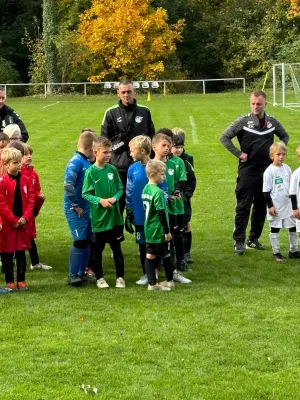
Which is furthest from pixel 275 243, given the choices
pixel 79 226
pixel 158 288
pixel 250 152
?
pixel 79 226

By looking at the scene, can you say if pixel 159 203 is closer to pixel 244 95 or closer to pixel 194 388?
pixel 194 388

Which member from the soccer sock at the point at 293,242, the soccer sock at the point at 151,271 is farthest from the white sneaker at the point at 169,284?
the soccer sock at the point at 293,242

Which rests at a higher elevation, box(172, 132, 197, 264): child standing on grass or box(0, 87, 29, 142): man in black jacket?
box(0, 87, 29, 142): man in black jacket

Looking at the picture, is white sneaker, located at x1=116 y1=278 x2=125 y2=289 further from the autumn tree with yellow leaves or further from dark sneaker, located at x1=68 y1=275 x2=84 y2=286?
the autumn tree with yellow leaves

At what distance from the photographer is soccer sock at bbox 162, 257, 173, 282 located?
8.62 meters

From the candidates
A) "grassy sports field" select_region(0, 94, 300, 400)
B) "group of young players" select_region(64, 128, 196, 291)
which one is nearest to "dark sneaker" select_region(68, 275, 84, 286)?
"group of young players" select_region(64, 128, 196, 291)

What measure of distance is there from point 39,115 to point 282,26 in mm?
24743

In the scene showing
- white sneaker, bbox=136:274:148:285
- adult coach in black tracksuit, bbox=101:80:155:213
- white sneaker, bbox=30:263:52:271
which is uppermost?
adult coach in black tracksuit, bbox=101:80:155:213

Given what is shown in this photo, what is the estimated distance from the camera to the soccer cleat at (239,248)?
10.5m

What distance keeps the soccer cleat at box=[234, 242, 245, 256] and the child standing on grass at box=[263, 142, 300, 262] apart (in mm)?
535

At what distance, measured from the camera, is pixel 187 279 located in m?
9.05

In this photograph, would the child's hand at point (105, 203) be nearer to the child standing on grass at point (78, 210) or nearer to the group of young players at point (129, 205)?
the group of young players at point (129, 205)

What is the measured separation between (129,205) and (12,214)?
1289 millimetres

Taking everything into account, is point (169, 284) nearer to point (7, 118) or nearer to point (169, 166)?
point (169, 166)
